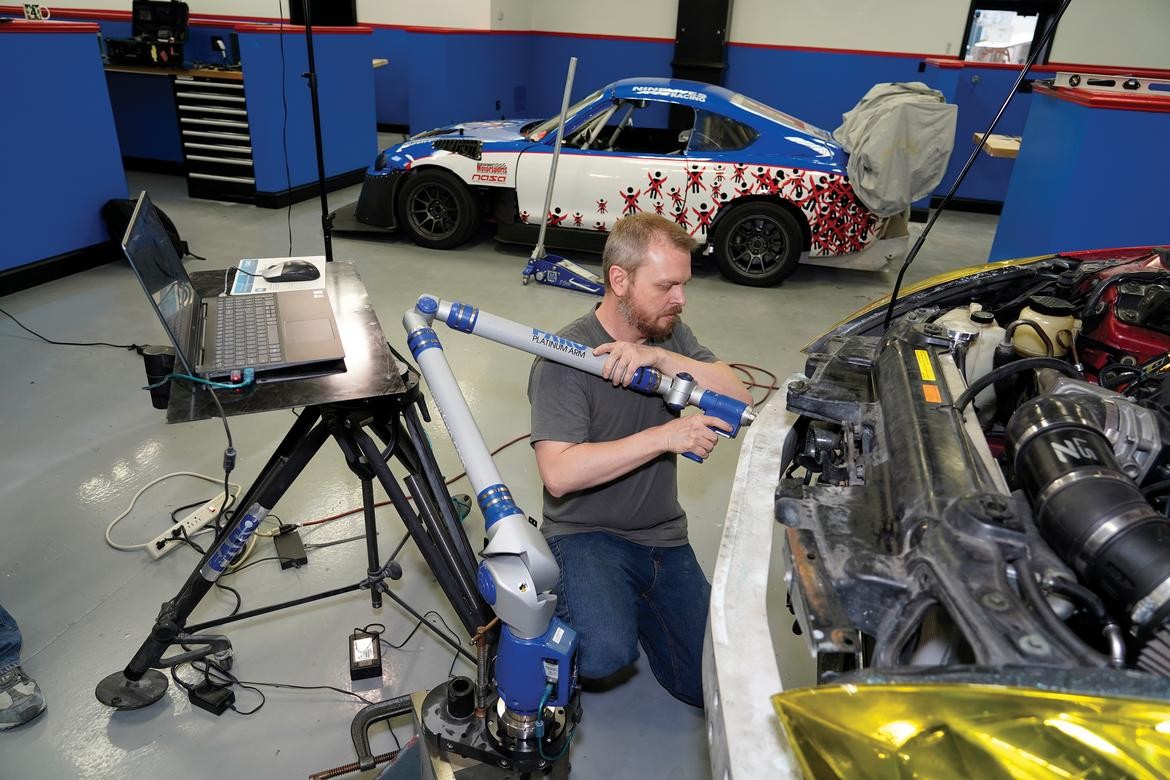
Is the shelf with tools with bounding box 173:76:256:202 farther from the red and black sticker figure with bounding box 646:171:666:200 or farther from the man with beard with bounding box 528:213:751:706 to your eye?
the man with beard with bounding box 528:213:751:706

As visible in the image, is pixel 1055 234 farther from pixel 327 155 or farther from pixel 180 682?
pixel 327 155

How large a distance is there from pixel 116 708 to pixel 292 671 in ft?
1.45

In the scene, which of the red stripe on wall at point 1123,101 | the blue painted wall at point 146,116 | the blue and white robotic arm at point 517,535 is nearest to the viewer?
the blue and white robotic arm at point 517,535

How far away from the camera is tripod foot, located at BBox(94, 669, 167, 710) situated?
204cm

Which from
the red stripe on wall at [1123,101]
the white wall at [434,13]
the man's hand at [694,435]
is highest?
the white wall at [434,13]

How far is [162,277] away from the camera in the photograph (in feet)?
6.22

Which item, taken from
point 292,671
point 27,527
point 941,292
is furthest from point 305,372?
point 941,292

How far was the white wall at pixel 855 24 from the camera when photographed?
8711 millimetres

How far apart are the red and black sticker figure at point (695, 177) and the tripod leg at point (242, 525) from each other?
13.0 feet

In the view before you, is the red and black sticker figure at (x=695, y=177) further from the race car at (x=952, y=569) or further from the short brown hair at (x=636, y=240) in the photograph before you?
the race car at (x=952, y=569)

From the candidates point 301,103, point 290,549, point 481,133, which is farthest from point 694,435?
point 301,103

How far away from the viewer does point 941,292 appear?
7.98ft

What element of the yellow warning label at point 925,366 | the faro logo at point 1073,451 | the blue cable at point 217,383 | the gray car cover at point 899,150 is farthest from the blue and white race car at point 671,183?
the faro logo at point 1073,451

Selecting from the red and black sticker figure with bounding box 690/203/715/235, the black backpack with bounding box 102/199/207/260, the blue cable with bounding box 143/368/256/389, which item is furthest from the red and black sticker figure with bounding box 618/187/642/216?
the blue cable with bounding box 143/368/256/389
